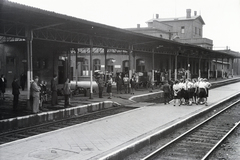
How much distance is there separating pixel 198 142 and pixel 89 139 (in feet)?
12.3

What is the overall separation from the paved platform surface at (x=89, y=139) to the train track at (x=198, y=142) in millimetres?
909

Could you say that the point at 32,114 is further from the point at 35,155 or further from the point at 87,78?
the point at 87,78

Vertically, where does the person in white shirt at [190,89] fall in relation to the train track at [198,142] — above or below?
above

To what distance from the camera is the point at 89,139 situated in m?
9.02

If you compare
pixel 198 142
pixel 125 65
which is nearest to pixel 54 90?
pixel 198 142

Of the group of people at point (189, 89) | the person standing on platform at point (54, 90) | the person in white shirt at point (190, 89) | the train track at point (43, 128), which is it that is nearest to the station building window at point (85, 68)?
the group of people at point (189, 89)

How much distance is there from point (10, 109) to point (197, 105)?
1083 cm

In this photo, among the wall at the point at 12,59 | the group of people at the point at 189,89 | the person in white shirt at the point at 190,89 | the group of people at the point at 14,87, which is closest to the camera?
the group of people at the point at 14,87

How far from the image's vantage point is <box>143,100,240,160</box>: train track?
26.9ft

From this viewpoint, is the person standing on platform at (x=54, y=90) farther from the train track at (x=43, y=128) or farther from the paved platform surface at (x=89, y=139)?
the paved platform surface at (x=89, y=139)

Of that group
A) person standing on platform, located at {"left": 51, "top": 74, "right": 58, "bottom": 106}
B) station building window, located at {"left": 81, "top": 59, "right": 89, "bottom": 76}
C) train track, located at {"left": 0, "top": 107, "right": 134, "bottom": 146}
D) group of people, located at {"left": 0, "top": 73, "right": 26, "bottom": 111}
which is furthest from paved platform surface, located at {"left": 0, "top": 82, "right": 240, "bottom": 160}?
station building window, located at {"left": 81, "top": 59, "right": 89, "bottom": 76}

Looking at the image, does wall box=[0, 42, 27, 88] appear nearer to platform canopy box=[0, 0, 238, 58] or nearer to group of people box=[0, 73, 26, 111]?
platform canopy box=[0, 0, 238, 58]

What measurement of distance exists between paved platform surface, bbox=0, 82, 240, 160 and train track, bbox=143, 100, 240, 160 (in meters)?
0.91

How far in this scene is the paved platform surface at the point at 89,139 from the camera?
742 cm
